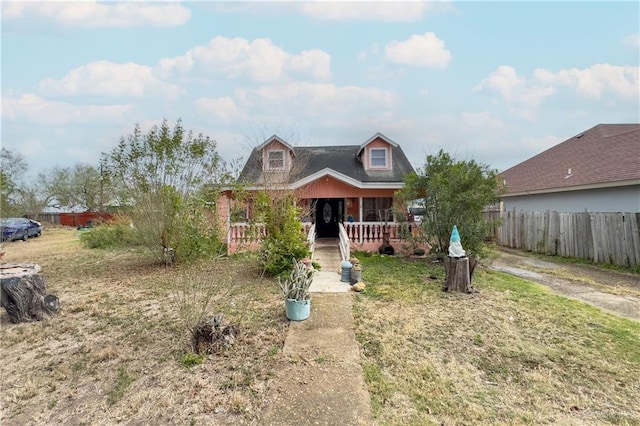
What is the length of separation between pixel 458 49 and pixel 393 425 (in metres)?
12.9

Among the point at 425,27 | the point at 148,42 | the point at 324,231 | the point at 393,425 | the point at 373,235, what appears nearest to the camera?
the point at 393,425

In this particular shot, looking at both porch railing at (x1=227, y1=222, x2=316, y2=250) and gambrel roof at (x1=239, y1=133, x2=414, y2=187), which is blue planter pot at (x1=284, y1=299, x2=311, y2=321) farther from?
gambrel roof at (x1=239, y1=133, x2=414, y2=187)

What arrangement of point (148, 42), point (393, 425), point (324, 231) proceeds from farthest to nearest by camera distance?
point (324, 231)
point (148, 42)
point (393, 425)

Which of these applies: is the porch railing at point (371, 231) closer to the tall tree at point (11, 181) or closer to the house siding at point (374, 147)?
the house siding at point (374, 147)

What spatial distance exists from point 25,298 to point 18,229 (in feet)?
62.6

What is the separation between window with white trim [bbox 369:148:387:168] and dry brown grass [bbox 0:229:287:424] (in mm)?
9350

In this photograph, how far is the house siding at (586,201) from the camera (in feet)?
35.3

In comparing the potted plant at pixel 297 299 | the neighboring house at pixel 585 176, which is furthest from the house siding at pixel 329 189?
the potted plant at pixel 297 299

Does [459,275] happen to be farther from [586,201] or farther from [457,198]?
[586,201]

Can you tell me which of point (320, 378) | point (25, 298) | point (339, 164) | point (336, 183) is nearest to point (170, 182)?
point (25, 298)

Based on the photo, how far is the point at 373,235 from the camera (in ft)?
42.2

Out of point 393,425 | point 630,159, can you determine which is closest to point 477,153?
point 630,159

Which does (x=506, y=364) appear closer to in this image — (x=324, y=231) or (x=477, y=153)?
(x=477, y=153)

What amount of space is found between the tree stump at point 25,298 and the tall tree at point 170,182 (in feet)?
12.0
